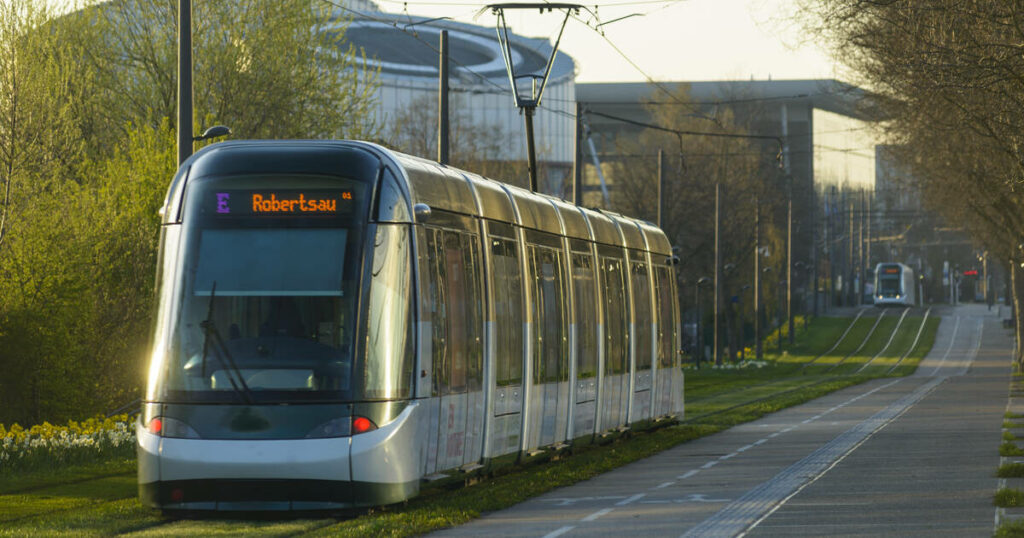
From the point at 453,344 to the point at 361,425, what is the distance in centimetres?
214

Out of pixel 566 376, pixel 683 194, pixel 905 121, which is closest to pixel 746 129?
pixel 683 194

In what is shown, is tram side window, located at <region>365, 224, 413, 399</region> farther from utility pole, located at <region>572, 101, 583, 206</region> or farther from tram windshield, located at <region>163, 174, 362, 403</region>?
utility pole, located at <region>572, 101, 583, 206</region>

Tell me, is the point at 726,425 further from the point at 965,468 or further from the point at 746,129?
the point at 746,129

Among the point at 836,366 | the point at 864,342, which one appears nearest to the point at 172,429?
the point at 836,366

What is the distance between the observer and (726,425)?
3175 centimetres

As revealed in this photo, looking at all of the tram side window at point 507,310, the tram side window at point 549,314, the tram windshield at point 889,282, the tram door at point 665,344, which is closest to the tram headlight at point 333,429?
the tram side window at point 507,310

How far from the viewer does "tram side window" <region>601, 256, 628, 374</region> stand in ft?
75.6

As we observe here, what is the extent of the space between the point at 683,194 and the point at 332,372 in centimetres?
6159

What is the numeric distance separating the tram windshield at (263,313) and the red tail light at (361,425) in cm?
18

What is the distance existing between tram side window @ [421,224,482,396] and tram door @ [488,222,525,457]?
669mm

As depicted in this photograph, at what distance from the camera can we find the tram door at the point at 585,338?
2112cm

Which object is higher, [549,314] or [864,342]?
[549,314]

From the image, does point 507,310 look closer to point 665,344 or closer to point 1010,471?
point 1010,471

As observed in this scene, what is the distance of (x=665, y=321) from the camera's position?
27812 mm
